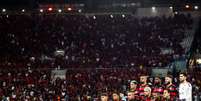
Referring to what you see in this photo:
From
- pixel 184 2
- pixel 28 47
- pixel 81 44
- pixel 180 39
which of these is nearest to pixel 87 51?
pixel 81 44

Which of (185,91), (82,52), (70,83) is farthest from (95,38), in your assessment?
(185,91)

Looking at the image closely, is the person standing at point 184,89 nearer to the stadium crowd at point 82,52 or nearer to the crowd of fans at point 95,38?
the stadium crowd at point 82,52

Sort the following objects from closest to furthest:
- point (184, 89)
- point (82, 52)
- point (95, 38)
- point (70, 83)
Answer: point (184, 89) → point (70, 83) → point (82, 52) → point (95, 38)

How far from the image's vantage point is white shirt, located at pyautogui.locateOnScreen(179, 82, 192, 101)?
1466cm

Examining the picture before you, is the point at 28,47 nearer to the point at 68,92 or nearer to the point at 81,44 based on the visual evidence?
the point at 81,44

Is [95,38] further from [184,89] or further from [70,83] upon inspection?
[184,89]

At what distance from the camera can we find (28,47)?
1361 inches

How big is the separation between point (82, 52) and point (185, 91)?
1942cm

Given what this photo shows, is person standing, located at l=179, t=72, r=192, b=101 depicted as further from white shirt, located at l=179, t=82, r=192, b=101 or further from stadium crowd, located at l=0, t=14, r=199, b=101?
stadium crowd, located at l=0, t=14, r=199, b=101

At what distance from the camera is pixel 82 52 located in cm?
3378

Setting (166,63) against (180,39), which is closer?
(166,63)

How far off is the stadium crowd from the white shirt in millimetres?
8896

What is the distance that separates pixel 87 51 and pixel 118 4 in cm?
721

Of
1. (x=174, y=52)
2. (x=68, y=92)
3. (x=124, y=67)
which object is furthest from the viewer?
(x=174, y=52)
